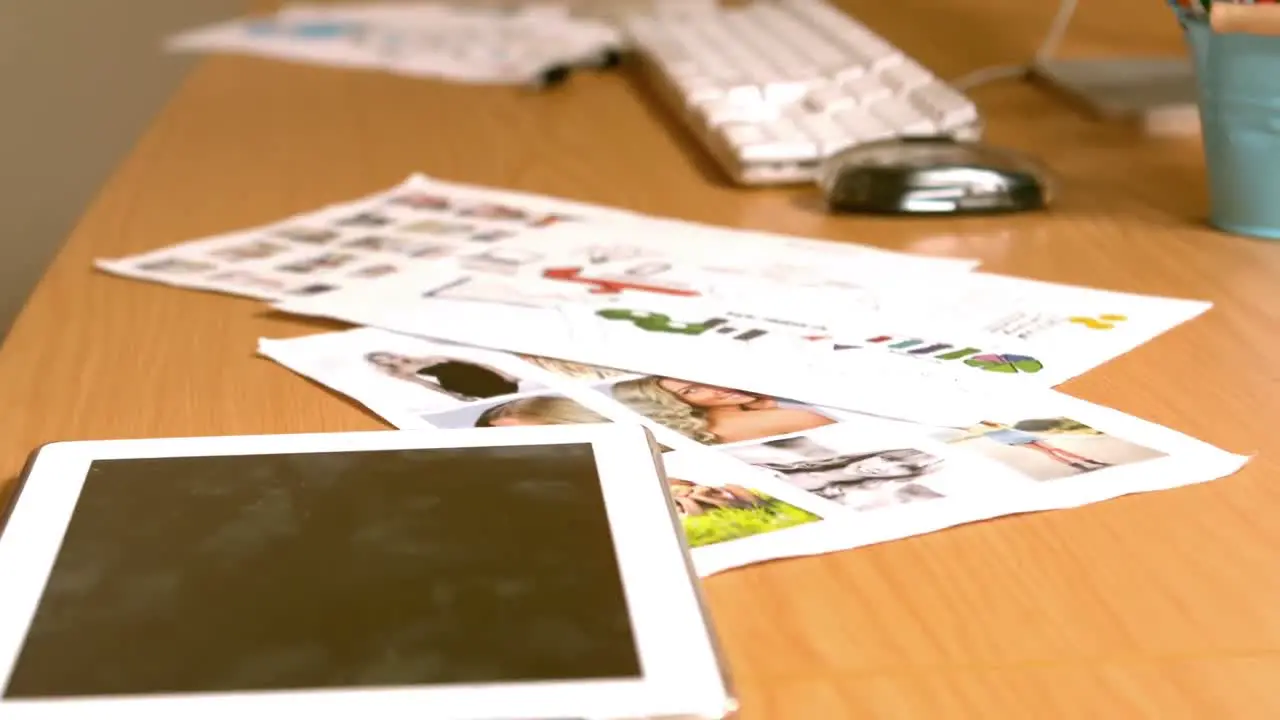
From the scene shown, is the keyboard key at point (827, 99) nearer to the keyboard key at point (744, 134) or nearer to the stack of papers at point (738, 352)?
the keyboard key at point (744, 134)

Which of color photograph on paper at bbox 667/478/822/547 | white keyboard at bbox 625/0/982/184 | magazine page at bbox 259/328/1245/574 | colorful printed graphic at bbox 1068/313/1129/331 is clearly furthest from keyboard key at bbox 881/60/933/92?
color photograph on paper at bbox 667/478/822/547

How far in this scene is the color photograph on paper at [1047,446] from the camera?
503 millimetres

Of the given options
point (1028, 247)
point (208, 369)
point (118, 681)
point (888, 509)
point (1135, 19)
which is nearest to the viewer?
point (118, 681)

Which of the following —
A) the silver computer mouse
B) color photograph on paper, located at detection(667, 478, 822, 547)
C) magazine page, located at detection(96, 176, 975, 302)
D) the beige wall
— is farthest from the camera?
the beige wall

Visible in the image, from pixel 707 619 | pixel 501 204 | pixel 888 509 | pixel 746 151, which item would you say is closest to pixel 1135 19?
pixel 746 151

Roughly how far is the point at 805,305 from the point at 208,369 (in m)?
0.30

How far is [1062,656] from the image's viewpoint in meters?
0.40

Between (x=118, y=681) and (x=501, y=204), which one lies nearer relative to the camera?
(x=118, y=681)

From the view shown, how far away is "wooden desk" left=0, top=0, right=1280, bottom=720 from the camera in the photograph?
1.29ft

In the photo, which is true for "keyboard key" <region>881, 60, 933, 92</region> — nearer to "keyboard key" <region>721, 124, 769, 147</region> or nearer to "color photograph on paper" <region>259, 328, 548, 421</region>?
"keyboard key" <region>721, 124, 769, 147</region>

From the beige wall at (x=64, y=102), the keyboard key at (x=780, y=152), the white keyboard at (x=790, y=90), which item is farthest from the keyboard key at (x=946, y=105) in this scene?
the beige wall at (x=64, y=102)

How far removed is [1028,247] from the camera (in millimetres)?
784

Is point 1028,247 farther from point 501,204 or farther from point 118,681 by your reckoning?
point 118,681

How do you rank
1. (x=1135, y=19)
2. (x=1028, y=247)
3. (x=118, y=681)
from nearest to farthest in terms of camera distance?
(x=118, y=681) → (x=1028, y=247) → (x=1135, y=19)
